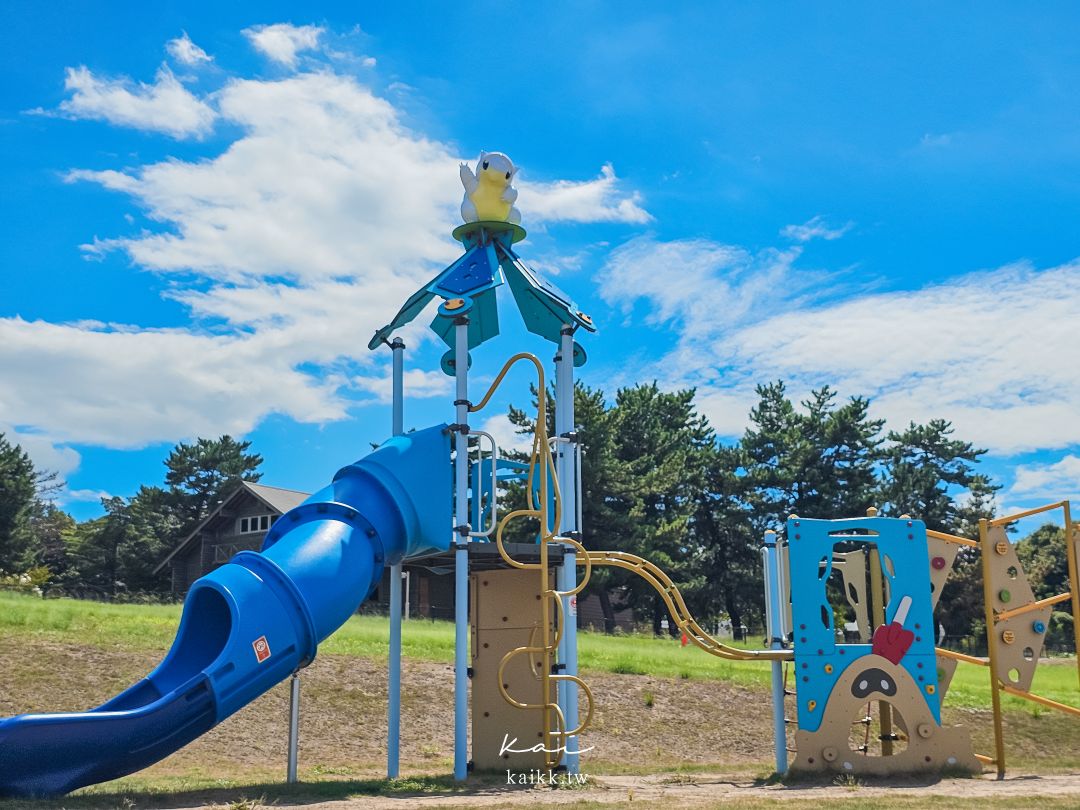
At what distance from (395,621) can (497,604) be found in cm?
118

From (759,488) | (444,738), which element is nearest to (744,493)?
(759,488)

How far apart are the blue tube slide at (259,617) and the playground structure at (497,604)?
→ 0.02 metres

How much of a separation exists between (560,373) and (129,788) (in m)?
5.99

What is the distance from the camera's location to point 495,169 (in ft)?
42.1

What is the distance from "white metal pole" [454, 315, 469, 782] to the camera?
1077 cm

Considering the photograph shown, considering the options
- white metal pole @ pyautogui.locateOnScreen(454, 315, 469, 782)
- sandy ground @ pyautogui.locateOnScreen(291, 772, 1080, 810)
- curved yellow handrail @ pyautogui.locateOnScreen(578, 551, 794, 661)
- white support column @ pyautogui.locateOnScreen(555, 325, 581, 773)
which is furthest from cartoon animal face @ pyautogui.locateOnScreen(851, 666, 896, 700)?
white metal pole @ pyautogui.locateOnScreen(454, 315, 469, 782)

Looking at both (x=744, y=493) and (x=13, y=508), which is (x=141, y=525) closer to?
(x=13, y=508)

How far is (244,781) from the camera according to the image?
11195mm

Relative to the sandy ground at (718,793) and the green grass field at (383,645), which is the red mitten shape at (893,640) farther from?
the green grass field at (383,645)

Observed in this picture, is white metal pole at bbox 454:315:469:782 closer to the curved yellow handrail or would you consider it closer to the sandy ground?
the sandy ground

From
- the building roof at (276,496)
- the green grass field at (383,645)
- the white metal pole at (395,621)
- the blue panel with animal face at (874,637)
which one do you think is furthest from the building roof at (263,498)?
the blue panel with animal face at (874,637)

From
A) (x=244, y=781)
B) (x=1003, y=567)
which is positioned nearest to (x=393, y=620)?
(x=244, y=781)

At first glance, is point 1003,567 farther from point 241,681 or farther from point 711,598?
point 711,598

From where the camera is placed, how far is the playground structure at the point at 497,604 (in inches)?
355
